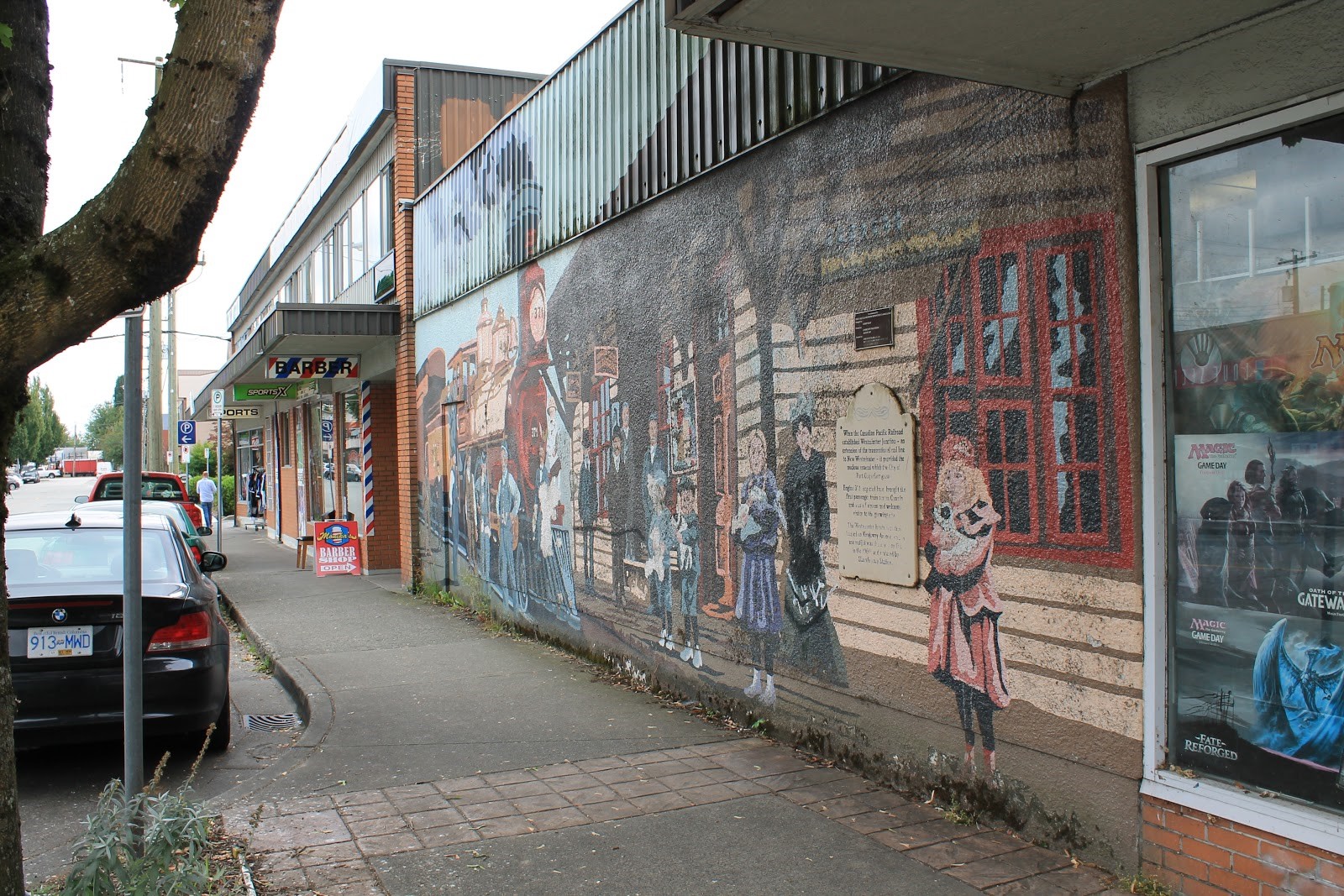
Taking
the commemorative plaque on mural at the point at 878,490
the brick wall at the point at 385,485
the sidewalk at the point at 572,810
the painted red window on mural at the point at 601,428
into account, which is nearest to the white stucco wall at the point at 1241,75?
the commemorative plaque on mural at the point at 878,490

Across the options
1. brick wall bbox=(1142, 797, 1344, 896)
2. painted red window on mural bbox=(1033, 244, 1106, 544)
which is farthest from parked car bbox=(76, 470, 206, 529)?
brick wall bbox=(1142, 797, 1344, 896)

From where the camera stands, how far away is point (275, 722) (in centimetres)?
807

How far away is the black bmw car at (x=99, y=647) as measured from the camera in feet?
19.8

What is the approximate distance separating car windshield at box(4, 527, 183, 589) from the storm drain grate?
158 cm

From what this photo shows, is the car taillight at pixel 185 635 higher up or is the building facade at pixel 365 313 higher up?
the building facade at pixel 365 313

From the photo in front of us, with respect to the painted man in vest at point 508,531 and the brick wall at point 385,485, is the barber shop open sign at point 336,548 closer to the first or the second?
the brick wall at point 385,485

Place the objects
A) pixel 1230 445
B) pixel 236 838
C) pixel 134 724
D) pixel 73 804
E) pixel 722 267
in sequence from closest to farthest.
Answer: pixel 1230 445, pixel 134 724, pixel 236 838, pixel 73 804, pixel 722 267

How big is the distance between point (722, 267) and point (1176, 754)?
4030mm

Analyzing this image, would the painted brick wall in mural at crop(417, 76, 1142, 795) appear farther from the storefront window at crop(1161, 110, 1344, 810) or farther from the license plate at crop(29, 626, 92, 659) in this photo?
the license plate at crop(29, 626, 92, 659)

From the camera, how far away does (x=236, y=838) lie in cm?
481

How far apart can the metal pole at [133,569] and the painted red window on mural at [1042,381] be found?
3.44 m

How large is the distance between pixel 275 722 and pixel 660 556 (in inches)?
125

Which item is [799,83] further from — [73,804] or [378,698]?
[73,804]

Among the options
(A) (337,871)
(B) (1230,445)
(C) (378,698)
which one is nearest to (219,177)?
(A) (337,871)
